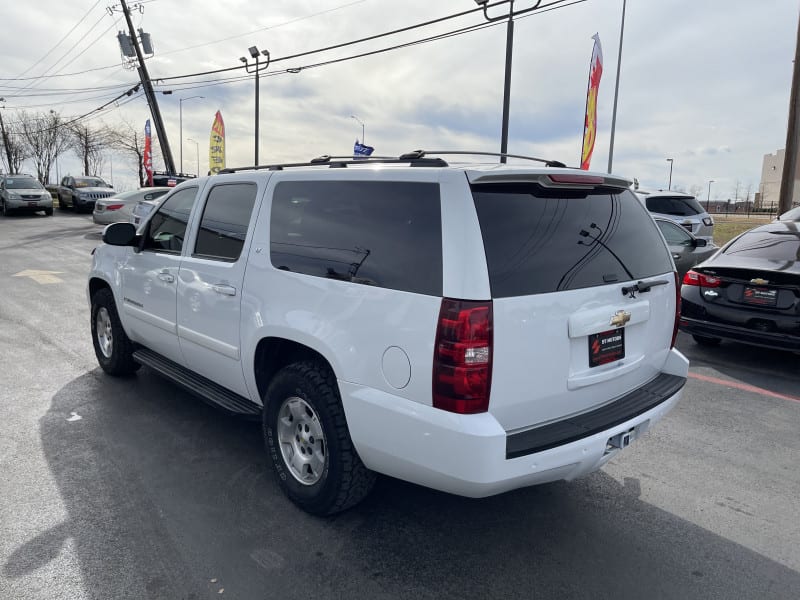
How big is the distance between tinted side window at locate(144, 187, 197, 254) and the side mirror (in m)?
0.12

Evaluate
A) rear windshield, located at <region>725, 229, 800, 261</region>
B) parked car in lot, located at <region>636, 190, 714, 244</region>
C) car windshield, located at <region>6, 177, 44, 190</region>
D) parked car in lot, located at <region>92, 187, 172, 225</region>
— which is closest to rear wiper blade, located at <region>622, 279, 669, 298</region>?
rear windshield, located at <region>725, 229, 800, 261</region>

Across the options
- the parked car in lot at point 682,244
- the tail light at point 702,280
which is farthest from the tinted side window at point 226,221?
the parked car in lot at point 682,244

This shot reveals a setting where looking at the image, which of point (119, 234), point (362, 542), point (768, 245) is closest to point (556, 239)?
point (362, 542)

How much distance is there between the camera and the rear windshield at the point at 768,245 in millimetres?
6254

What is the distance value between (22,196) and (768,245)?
27620 mm

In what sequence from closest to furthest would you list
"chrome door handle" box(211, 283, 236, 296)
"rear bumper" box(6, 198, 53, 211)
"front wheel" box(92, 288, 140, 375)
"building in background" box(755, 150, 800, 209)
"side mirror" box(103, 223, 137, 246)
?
"chrome door handle" box(211, 283, 236, 296)
"side mirror" box(103, 223, 137, 246)
"front wheel" box(92, 288, 140, 375)
"rear bumper" box(6, 198, 53, 211)
"building in background" box(755, 150, 800, 209)

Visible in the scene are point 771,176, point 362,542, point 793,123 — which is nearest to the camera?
point 362,542

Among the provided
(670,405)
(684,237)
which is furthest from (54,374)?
(684,237)

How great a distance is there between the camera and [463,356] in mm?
2365

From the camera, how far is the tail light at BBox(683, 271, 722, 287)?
6322 millimetres

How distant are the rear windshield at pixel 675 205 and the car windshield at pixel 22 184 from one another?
25664 millimetres

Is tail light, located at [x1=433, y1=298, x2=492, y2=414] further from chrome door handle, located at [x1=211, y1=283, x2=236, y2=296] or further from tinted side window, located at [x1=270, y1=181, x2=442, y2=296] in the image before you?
chrome door handle, located at [x1=211, y1=283, x2=236, y2=296]

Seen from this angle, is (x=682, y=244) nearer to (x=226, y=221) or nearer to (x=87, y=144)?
(x=226, y=221)

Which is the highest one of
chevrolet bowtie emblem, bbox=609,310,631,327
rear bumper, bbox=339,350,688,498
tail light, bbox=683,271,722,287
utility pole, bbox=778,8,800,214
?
utility pole, bbox=778,8,800,214
